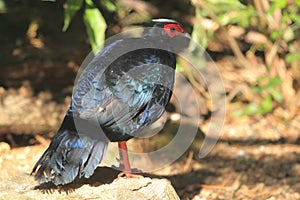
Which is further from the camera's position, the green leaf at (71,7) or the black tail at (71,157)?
the green leaf at (71,7)

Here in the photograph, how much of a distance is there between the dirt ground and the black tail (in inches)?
45.9

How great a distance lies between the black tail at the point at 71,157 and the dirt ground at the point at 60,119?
1.16 m

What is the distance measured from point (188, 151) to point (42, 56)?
205 cm

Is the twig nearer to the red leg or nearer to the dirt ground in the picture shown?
the dirt ground

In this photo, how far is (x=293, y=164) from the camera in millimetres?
5320

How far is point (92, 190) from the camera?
3695 mm

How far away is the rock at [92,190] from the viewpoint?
11.9 feet

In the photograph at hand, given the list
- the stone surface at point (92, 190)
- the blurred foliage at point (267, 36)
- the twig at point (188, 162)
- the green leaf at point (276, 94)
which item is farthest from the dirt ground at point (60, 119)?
the stone surface at point (92, 190)

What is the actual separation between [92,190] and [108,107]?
1.75 ft

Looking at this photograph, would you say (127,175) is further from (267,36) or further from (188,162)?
(267,36)

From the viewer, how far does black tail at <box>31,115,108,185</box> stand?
3.44m

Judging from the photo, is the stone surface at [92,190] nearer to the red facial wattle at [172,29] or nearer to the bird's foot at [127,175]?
the bird's foot at [127,175]

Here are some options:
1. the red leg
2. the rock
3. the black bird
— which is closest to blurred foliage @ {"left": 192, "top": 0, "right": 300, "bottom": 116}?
the black bird

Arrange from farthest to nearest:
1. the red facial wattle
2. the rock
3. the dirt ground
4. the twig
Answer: the twig
the dirt ground
the red facial wattle
the rock
